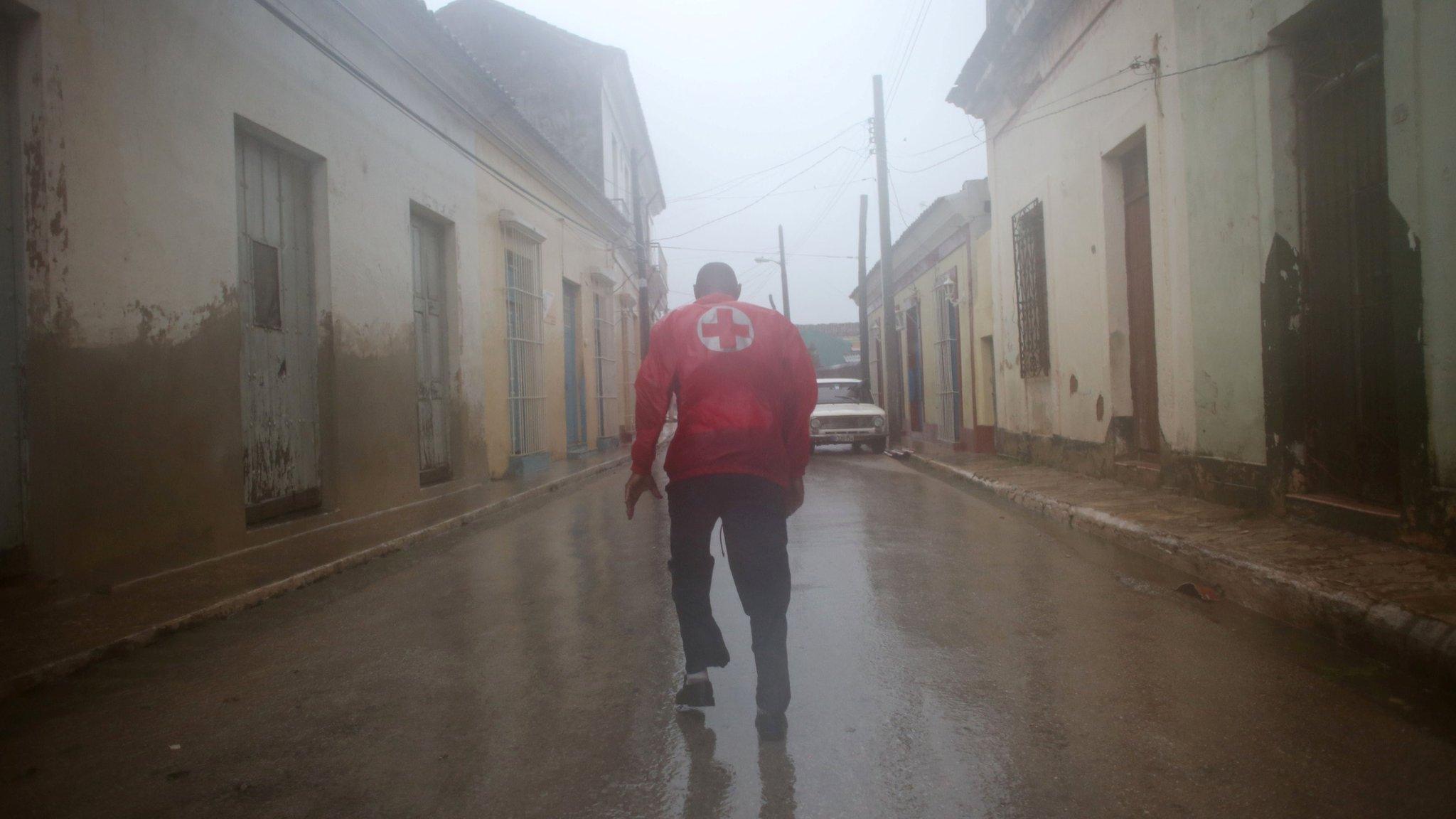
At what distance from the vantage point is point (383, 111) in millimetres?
10156

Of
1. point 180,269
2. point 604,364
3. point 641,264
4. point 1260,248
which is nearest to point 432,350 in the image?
point 180,269

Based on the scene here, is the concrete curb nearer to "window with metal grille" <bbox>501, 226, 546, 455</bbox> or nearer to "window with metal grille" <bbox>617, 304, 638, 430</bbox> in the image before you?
"window with metal grille" <bbox>501, 226, 546, 455</bbox>

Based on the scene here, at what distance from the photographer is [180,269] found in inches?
257

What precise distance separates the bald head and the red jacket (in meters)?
0.16

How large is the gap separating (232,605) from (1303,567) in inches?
219

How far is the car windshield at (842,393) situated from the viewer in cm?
2069

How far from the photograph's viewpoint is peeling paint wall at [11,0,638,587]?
5.39 m

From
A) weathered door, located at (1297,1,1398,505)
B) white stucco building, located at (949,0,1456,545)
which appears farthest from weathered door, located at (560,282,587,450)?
weathered door, located at (1297,1,1398,505)

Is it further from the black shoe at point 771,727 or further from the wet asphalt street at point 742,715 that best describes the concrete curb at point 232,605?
the black shoe at point 771,727

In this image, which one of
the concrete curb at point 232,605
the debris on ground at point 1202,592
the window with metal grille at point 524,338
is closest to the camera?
the concrete curb at point 232,605

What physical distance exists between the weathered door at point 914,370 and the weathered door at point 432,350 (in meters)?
14.8

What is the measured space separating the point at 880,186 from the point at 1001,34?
312 inches

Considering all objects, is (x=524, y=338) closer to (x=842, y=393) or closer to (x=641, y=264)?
(x=842, y=393)

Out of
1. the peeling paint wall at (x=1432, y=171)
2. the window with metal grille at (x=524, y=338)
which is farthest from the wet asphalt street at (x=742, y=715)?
the window with metal grille at (x=524, y=338)
